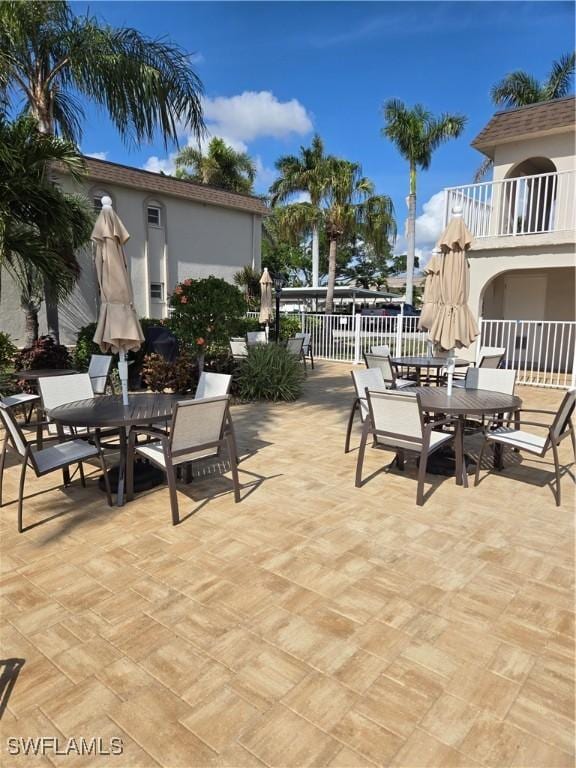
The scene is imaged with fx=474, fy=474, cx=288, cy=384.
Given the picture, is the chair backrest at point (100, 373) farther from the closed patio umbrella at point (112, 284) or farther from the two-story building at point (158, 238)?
the two-story building at point (158, 238)

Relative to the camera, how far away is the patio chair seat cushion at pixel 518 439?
4585mm

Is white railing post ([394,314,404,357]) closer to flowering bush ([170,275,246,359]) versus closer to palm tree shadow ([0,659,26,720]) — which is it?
flowering bush ([170,275,246,359])

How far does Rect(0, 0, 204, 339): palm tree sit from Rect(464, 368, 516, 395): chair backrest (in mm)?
7850

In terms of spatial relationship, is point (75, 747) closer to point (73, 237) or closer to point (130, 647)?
point (130, 647)

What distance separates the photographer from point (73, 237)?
9031mm

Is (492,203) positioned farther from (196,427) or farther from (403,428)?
(196,427)

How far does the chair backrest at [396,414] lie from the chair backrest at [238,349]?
5882mm

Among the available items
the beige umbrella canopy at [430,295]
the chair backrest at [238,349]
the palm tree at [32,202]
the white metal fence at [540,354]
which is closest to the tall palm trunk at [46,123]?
the palm tree at [32,202]

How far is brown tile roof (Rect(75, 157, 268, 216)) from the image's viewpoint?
1508 cm

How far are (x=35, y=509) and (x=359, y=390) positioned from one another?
376 cm

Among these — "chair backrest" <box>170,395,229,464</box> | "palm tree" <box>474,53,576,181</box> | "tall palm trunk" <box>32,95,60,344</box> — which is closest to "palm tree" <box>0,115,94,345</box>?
"tall palm trunk" <box>32,95,60,344</box>

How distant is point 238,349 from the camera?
1105 centimetres

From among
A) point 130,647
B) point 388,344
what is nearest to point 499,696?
point 130,647

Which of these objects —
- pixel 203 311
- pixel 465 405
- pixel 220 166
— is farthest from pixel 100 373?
pixel 220 166
